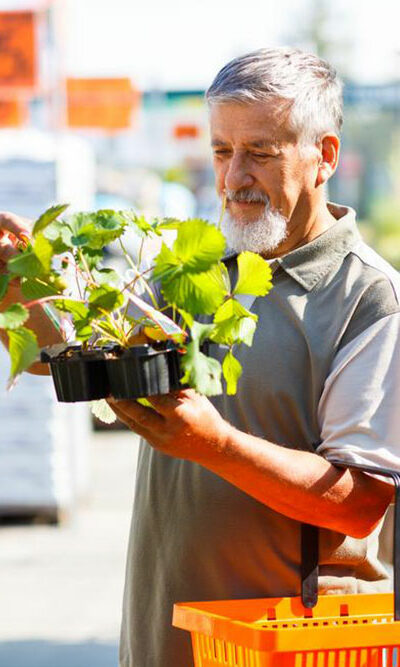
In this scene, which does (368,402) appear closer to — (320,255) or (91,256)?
(320,255)

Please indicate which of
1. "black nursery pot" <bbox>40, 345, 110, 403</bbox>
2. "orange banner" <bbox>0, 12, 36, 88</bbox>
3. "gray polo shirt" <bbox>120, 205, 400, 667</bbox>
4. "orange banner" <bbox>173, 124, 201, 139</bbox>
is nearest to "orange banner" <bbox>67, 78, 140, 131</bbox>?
"orange banner" <bbox>0, 12, 36, 88</bbox>

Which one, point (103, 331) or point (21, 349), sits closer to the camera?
point (21, 349)

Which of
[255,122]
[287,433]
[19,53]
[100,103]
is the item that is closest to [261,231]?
[255,122]

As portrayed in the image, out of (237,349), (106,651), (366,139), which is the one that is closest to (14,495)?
(106,651)

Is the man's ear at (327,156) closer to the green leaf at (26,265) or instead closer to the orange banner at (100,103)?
the green leaf at (26,265)

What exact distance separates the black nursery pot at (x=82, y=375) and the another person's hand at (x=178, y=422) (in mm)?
38

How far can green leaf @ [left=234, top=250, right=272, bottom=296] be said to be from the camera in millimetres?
1757

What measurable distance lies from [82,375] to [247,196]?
598 millimetres

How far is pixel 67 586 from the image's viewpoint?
540 cm

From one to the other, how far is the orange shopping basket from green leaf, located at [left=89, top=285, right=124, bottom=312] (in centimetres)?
49

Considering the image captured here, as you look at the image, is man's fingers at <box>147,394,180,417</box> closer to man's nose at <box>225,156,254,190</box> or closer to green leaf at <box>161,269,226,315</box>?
green leaf at <box>161,269,226,315</box>

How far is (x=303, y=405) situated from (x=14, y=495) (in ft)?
14.3

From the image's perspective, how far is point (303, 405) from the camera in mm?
2070

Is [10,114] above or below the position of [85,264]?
below
